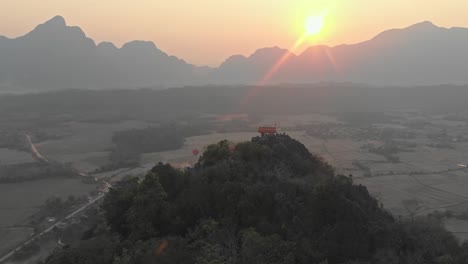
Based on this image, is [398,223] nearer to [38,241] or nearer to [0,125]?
[38,241]

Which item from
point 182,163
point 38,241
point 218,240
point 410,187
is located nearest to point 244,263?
point 218,240

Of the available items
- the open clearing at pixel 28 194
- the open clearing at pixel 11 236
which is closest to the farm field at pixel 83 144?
the open clearing at pixel 28 194

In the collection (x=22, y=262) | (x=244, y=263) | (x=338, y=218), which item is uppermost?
(x=338, y=218)

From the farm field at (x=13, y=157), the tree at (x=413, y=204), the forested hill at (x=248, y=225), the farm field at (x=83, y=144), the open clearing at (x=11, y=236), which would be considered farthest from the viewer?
the farm field at (x=83, y=144)

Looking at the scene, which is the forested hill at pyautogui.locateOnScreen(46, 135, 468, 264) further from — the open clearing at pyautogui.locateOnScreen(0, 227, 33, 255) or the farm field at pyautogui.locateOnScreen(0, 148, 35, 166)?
the farm field at pyautogui.locateOnScreen(0, 148, 35, 166)

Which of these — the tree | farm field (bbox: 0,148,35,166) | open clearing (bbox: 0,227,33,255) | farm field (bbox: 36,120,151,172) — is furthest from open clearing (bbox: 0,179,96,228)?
the tree

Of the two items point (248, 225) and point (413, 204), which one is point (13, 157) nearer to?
point (413, 204)

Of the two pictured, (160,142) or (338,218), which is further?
(160,142)

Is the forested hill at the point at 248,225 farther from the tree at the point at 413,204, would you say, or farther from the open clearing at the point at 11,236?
the tree at the point at 413,204
